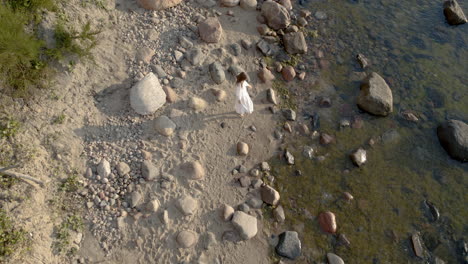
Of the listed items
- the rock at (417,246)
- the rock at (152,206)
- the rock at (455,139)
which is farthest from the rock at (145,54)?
the rock at (455,139)

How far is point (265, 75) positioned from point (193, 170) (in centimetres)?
253

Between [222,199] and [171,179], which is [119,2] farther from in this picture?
[222,199]

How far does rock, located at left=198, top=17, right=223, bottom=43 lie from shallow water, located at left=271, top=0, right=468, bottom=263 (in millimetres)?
2063

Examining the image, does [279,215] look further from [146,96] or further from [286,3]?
[286,3]

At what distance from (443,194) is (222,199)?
419 cm

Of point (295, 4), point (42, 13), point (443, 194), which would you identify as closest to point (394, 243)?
point (443, 194)

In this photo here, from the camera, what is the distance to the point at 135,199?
17.8 ft

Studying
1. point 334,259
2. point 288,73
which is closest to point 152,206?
point 334,259

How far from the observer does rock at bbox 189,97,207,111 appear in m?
6.33

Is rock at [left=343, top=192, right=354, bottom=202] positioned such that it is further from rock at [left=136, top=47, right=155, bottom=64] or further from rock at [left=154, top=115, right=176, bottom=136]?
rock at [left=136, top=47, right=155, bottom=64]

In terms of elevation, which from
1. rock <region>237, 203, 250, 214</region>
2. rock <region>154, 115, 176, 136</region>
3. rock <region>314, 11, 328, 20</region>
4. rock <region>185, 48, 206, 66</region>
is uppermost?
rock <region>314, 11, 328, 20</region>

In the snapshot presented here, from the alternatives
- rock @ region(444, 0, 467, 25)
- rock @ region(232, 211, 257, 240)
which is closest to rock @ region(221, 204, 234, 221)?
rock @ region(232, 211, 257, 240)

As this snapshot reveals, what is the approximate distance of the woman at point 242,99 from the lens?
6094mm

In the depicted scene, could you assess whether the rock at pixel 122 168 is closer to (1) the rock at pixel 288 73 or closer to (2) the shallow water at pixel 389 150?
(2) the shallow water at pixel 389 150
